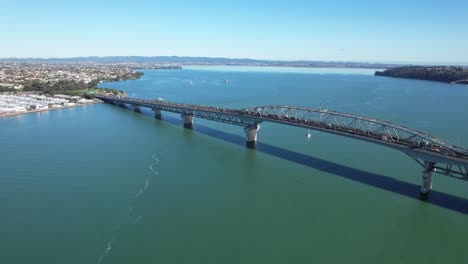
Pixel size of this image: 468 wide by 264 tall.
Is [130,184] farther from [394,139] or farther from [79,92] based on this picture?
[79,92]

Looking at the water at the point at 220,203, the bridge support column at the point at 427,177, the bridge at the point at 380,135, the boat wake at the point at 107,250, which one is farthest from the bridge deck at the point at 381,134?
the boat wake at the point at 107,250

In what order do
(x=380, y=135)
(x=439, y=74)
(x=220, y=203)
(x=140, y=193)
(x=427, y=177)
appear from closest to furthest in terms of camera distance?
(x=220, y=203), (x=427, y=177), (x=140, y=193), (x=380, y=135), (x=439, y=74)

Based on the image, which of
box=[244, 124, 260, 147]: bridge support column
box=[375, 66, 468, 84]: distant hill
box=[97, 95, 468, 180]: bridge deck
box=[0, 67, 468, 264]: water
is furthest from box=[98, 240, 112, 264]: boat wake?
box=[375, 66, 468, 84]: distant hill

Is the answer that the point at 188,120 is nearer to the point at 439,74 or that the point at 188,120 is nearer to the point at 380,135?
the point at 380,135

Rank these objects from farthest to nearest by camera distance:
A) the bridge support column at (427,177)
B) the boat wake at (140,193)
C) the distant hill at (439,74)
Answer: the distant hill at (439,74)
the bridge support column at (427,177)
the boat wake at (140,193)

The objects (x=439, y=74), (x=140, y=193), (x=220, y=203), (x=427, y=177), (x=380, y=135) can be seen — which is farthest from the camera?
(x=439, y=74)

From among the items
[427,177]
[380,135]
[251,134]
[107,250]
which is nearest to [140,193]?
[107,250]

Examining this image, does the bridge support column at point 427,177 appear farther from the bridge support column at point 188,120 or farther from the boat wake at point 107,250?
the bridge support column at point 188,120

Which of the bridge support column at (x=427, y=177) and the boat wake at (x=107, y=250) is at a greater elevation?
the bridge support column at (x=427, y=177)

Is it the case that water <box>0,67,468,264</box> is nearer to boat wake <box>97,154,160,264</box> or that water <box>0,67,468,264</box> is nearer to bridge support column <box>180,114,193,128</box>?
boat wake <box>97,154,160,264</box>
